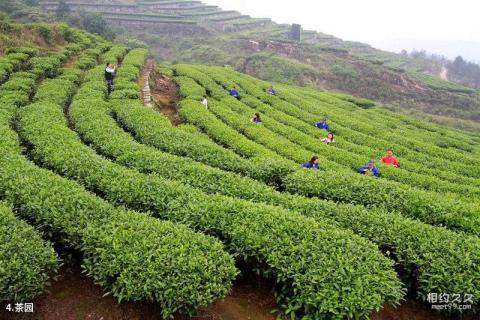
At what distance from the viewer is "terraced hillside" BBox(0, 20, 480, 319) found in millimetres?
7426

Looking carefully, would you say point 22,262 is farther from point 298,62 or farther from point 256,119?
point 298,62

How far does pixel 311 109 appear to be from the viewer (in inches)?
1240

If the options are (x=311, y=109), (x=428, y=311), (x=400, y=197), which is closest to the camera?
(x=428, y=311)

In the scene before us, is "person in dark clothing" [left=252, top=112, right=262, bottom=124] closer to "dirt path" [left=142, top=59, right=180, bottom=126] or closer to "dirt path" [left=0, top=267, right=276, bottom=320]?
"dirt path" [left=142, top=59, right=180, bottom=126]

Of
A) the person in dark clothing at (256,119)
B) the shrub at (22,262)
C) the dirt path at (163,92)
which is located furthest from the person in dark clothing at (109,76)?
the shrub at (22,262)

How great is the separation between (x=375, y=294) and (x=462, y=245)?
10.4 feet

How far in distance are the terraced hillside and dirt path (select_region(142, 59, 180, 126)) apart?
455 centimetres

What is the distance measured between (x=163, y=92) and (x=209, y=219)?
2080cm

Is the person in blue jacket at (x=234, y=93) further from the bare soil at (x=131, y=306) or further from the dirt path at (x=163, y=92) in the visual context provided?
the bare soil at (x=131, y=306)

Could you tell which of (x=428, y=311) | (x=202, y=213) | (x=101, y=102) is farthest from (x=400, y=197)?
(x=101, y=102)

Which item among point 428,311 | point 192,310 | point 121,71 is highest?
point 121,71

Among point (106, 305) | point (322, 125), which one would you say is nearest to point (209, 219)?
point (106, 305)

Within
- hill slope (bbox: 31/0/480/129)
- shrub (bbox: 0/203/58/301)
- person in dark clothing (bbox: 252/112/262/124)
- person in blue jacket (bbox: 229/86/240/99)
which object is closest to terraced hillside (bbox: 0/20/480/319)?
shrub (bbox: 0/203/58/301)

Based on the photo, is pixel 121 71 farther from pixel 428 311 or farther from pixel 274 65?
pixel 274 65
